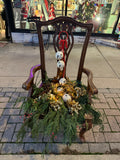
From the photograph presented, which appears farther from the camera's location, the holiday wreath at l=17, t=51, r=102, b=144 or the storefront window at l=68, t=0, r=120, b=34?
the storefront window at l=68, t=0, r=120, b=34

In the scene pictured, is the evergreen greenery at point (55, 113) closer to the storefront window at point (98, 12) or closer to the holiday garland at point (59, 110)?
the holiday garland at point (59, 110)

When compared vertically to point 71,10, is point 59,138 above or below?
below

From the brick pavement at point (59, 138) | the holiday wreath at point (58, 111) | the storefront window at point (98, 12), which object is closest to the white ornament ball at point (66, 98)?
the holiday wreath at point (58, 111)

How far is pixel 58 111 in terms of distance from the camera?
1.23 m

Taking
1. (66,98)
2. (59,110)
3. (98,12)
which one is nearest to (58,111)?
(59,110)

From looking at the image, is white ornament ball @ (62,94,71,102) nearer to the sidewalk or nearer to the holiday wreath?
the holiday wreath

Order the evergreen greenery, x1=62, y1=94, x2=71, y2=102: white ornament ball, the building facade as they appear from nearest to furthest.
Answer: the evergreen greenery < x1=62, y1=94, x2=71, y2=102: white ornament ball < the building facade

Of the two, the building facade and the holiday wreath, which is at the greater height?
the building facade

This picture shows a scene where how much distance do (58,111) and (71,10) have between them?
4.07m

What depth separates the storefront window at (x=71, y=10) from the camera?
4152 millimetres

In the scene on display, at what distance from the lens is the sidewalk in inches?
58.4

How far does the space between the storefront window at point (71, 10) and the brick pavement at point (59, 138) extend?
11.0 feet

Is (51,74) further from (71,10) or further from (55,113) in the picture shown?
(71,10)

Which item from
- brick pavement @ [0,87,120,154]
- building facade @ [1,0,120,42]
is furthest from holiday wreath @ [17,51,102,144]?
building facade @ [1,0,120,42]
